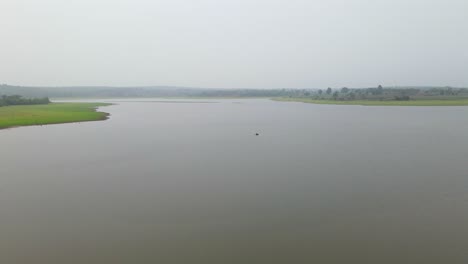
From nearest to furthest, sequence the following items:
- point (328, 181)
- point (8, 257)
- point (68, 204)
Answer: point (8, 257) < point (68, 204) < point (328, 181)

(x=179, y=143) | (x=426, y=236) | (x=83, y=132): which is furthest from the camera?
(x=83, y=132)

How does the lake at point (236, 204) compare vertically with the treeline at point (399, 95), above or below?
below

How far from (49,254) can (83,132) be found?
15865 mm

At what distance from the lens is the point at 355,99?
62.1 metres

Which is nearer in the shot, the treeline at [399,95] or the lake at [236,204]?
the lake at [236,204]

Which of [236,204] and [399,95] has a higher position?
[399,95]

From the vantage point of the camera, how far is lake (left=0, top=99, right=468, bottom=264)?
18.3ft

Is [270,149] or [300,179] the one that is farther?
[270,149]

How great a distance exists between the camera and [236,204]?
770 centimetres

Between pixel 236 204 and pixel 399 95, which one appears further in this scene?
pixel 399 95

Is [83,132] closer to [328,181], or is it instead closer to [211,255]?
[328,181]

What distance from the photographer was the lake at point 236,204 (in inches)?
219

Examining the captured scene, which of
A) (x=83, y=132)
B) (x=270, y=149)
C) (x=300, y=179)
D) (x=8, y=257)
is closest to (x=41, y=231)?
(x=8, y=257)

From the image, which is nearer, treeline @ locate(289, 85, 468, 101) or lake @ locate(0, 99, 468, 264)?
lake @ locate(0, 99, 468, 264)
